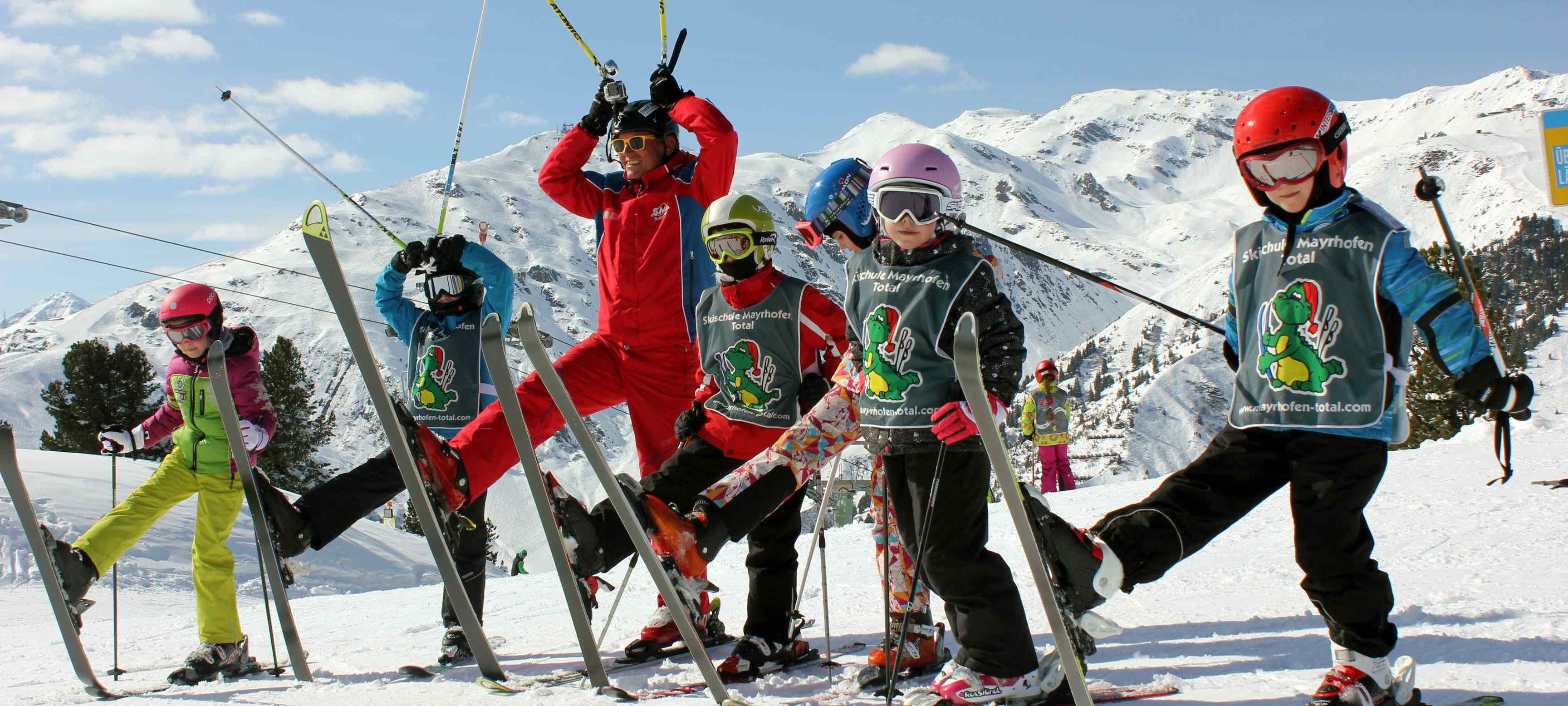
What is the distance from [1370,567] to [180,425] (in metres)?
5.49

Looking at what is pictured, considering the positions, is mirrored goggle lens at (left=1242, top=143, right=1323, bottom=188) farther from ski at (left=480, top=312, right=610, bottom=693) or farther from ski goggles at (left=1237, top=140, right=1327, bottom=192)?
ski at (left=480, top=312, right=610, bottom=693)

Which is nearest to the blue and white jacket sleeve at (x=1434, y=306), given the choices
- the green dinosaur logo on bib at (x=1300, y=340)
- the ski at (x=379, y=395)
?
the green dinosaur logo on bib at (x=1300, y=340)

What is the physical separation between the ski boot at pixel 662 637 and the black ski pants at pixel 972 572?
4.38 feet

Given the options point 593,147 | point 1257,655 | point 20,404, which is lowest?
point 1257,655

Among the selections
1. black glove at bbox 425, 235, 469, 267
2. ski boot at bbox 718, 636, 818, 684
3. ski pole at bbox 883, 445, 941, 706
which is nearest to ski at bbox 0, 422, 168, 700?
black glove at bbox 425, 235, 469, 267

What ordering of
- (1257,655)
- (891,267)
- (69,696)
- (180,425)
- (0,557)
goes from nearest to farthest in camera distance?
(891,267)
(1257,655)
(69,696)
(180,425)
(0,557)

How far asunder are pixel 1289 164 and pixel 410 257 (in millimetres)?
4176

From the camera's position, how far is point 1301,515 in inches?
124

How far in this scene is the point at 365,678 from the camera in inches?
178

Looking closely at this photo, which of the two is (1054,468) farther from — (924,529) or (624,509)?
(624,509)

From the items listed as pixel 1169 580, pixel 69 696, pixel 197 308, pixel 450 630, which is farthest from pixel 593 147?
pixel 1169 580

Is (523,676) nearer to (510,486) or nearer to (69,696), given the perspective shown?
(69,696)

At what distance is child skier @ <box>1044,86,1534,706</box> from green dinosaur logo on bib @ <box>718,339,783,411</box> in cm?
157

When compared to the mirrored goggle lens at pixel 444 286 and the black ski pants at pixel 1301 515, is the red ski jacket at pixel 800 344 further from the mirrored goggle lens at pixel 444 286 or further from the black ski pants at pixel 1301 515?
the mirrored goggle lens at pixel 444 286
